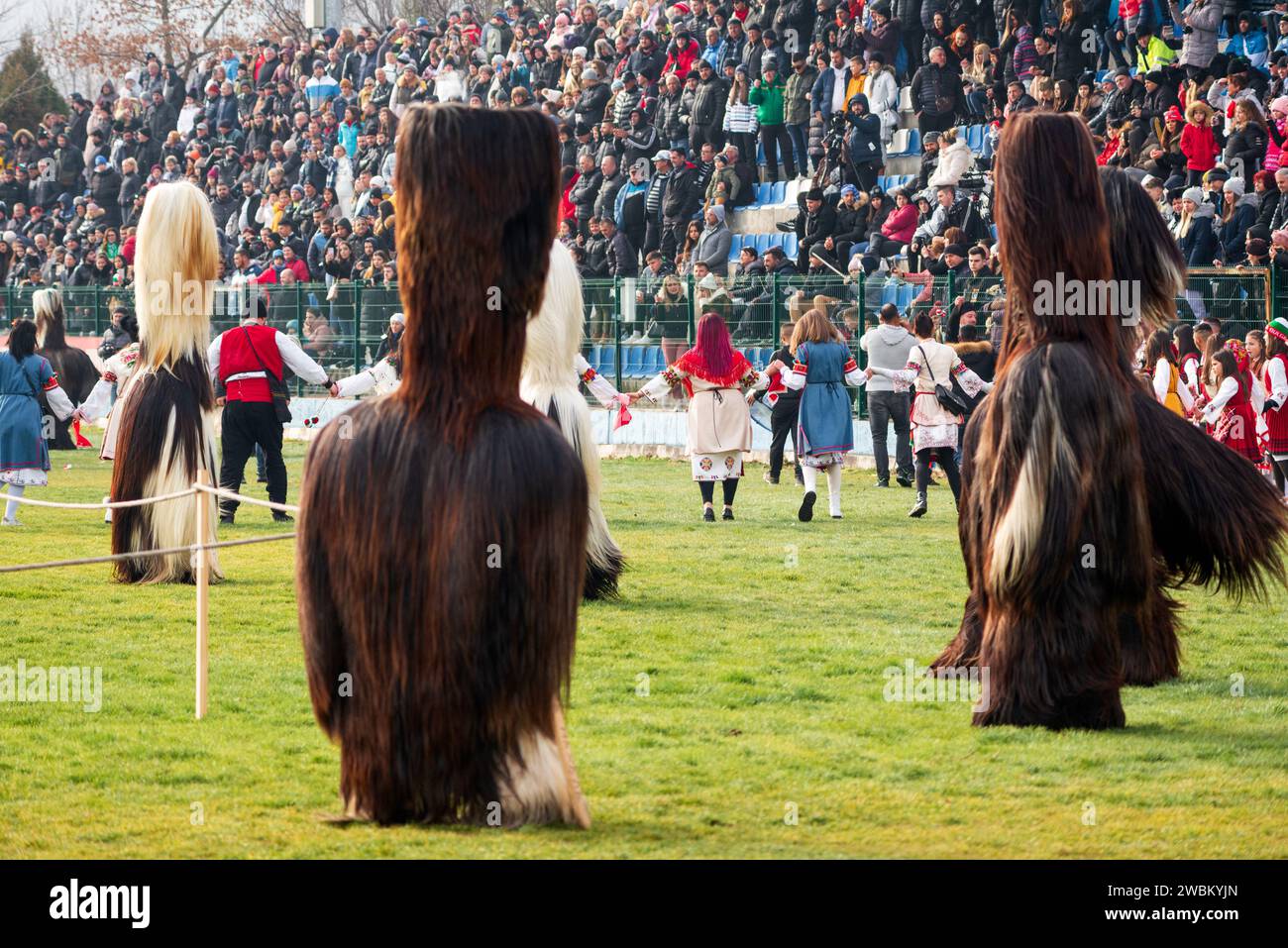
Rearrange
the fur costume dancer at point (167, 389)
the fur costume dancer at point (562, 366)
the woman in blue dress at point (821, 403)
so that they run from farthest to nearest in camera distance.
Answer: the woman in blue dress at point (821, 403) < the fur costume dancer at point (167, 389) < the fur costume dancer at point (562, 366)

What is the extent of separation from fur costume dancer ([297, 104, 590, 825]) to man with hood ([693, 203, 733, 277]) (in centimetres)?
1847

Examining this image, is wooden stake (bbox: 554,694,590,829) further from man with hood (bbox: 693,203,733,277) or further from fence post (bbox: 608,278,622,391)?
man with hood (bbox: 693,203,733,277)

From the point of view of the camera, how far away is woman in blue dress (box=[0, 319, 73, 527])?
15953 mm

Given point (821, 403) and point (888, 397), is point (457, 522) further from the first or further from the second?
point (888, 397)

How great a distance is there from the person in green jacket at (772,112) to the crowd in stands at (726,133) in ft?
0.11

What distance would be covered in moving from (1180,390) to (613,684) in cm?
897

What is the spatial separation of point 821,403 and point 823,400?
0.03 metres

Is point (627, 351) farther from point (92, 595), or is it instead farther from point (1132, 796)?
point (1132, 796)

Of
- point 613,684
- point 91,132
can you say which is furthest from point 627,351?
point 91,132

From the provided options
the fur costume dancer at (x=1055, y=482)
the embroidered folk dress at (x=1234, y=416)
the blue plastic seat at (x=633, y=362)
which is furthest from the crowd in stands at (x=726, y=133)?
the fur costume dancer at (x=1055, y=482)

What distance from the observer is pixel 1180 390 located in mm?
15828

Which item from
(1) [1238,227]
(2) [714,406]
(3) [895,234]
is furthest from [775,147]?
(2) [714,406]

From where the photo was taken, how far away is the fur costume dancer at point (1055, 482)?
6.99 meters

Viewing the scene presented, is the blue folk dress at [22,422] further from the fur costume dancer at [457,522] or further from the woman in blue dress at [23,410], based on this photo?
the fur costume dancer at [457,522]
